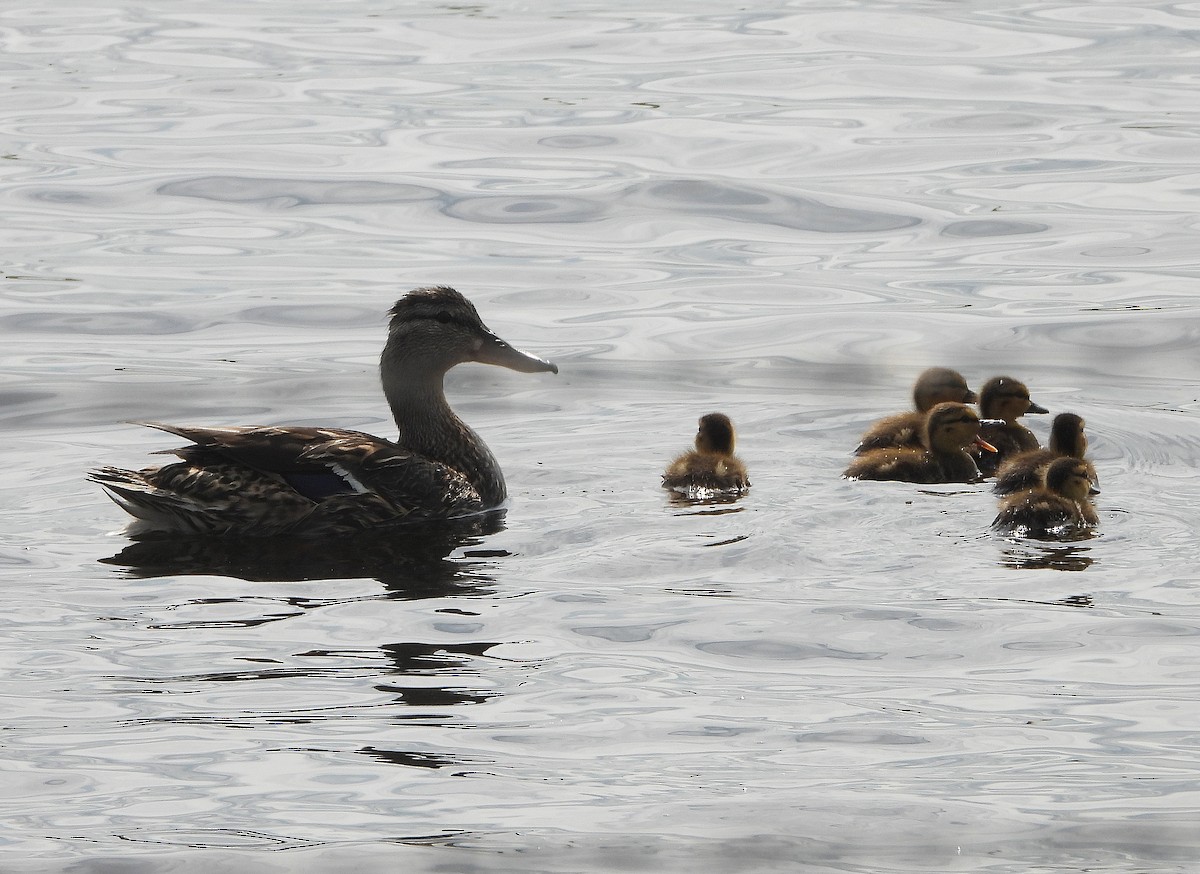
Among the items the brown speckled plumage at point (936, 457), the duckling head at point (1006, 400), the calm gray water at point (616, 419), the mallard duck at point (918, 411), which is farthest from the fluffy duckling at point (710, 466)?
the duckling head at point (1006, 400)

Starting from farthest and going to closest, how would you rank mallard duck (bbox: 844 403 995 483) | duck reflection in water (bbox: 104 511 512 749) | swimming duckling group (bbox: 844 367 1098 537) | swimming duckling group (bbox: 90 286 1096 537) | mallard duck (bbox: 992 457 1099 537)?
1. mallard duck (bbox: 844 403 995 483)
2. swimming duckling group (bbox: 90 286 1096 537)
3. swimming duckling group (bbox: 844 367 1098 537)
4. mallard duck (bbox: 992 457 1099 537)
5. duck reflection in water (bbox: 104 511 512 749)

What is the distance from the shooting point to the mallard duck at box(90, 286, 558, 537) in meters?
8.32

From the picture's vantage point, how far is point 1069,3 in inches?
873

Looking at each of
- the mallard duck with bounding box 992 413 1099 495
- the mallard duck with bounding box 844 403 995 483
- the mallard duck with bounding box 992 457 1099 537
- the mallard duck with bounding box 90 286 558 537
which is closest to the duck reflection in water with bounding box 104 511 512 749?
the mallard duck with bounding box 90 286 558 537

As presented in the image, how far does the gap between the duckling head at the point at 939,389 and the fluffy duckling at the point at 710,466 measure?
1385mm

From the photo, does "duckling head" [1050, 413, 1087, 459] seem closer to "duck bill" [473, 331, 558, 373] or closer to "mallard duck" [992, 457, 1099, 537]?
"mallard duck" [992, 457, 1099, 537]

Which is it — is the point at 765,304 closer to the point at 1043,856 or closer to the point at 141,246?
the point at 141,246

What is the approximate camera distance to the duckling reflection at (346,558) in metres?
7.61

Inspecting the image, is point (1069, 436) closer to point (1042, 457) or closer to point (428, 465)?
point (1042, 457)

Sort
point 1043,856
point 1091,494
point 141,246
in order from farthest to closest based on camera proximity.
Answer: point 141,246 → point 1091,494 → point 1043,856

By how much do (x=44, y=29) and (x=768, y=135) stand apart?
28.0ft

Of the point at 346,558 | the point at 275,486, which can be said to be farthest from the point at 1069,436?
the point at 275,486

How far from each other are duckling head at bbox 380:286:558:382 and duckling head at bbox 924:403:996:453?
166 centimetres

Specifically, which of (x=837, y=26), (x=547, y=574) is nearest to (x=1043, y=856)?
(x=547, y=574)
